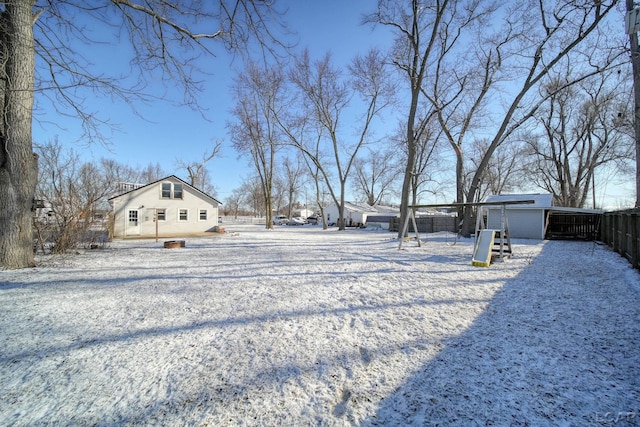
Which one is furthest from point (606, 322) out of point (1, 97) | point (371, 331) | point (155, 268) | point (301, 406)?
point (1, 97)

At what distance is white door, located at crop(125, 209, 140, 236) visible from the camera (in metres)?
18.0

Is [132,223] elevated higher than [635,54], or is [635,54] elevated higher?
[635,54]

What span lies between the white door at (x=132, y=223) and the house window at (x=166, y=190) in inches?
79.8

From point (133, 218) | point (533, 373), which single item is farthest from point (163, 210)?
point (533, 373)

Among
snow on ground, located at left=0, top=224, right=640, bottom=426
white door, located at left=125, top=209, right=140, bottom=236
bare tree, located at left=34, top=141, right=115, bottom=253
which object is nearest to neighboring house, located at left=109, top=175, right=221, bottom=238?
white door, located at left=125, top=209, right=140, bottom=236

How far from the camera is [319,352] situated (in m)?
2.84

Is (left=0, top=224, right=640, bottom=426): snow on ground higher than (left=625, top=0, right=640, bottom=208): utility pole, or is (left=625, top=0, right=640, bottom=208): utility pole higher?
(left=625, top=0, right=640, bottom=208): utility pole

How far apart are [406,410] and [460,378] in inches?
27.4

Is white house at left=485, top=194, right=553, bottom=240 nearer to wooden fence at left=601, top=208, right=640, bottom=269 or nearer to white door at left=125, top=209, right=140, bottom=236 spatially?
wooden fence at left=601, top=208, right=640, bottom=269

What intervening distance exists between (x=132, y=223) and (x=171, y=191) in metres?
3.28

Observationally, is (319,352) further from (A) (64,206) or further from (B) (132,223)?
(B) (132,223)

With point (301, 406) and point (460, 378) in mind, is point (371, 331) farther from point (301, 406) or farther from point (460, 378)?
point (301, 406)

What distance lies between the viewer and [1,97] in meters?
5.99

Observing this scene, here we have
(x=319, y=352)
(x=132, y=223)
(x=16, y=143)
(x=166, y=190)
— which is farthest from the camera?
(x=166, y=190)
